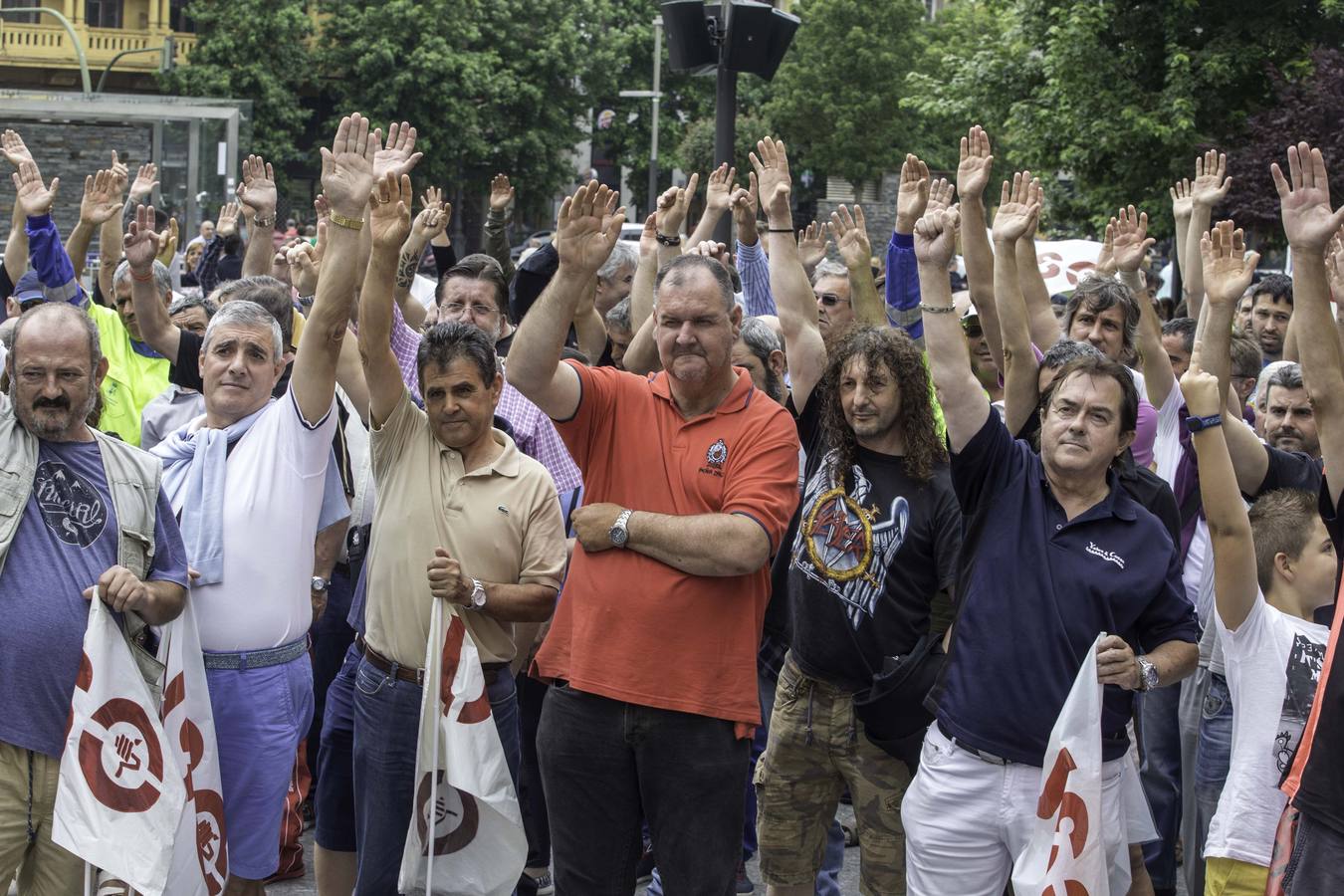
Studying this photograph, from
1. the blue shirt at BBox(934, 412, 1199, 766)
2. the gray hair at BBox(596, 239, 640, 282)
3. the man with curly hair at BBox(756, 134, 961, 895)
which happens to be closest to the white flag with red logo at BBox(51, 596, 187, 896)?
the man with curly hair at BBox(756, 134, 961, 895)

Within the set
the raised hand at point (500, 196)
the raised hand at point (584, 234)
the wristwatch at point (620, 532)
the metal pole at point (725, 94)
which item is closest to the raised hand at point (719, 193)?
the raised hand at point (500, 196)

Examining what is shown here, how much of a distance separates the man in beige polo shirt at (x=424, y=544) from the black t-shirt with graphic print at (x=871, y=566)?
0.83 meters

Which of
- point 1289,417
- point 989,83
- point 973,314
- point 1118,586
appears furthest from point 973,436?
point 989,83

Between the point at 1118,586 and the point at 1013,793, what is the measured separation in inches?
24.0

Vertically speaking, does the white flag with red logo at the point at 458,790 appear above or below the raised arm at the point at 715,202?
below

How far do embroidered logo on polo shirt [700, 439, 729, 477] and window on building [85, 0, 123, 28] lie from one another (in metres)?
49.6

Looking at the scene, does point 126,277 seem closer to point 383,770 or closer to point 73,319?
point 73,319

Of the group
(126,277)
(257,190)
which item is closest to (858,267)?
(257,190)

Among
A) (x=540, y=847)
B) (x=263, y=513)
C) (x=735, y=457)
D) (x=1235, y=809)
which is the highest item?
(x=735, y=457)

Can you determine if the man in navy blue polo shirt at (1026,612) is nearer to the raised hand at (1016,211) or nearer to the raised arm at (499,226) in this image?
the raised hand at (1016,211)

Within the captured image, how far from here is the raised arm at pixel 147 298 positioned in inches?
261

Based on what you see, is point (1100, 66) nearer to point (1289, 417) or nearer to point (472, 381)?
point (1289, 417)

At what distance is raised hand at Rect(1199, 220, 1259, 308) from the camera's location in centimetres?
472

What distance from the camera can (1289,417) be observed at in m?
5.59
